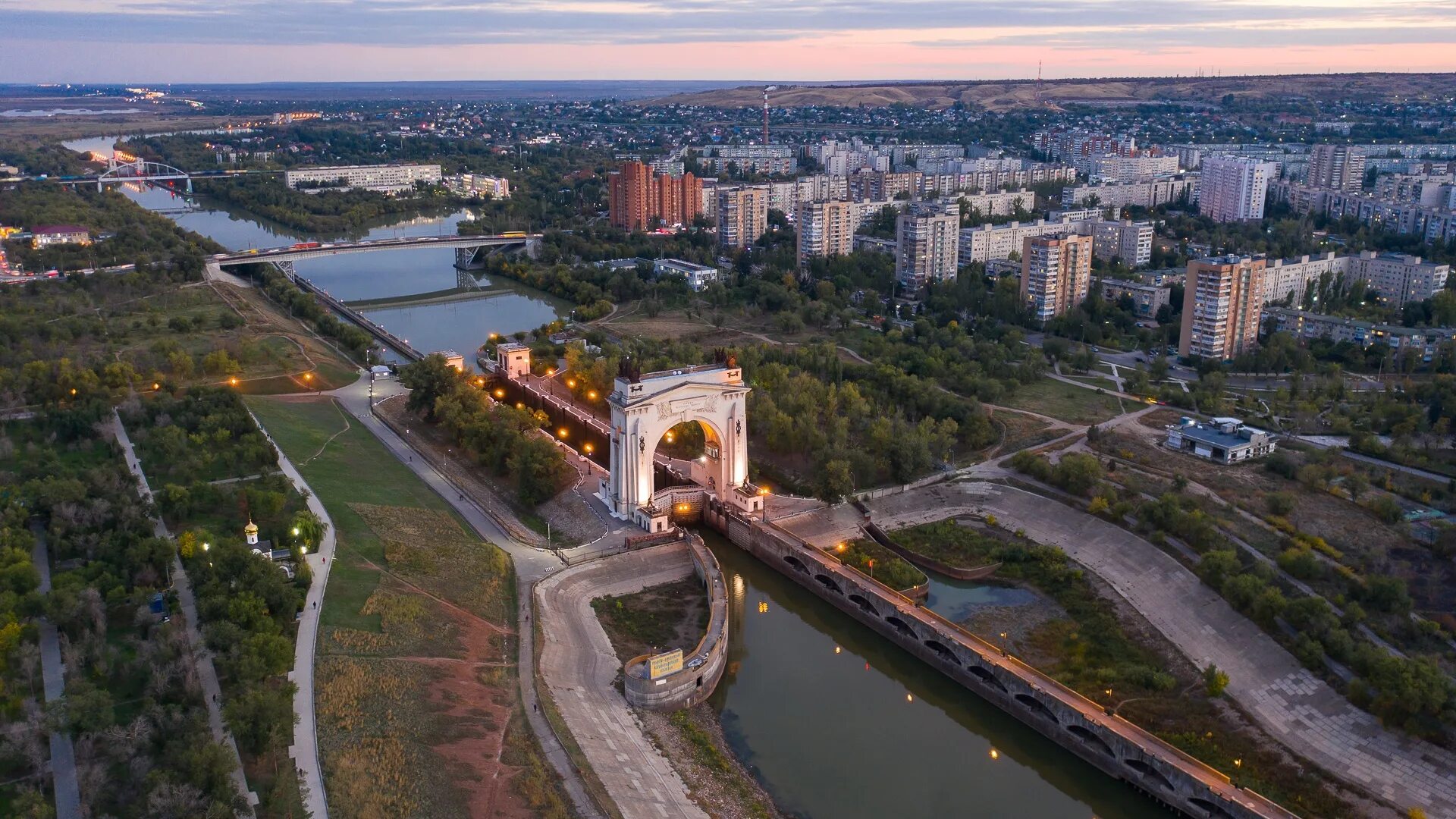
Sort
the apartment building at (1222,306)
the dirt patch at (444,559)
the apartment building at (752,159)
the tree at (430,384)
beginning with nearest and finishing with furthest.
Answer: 1. the dirt patch at (444,559)
2. the tree at (430,384)
3. the apartment building at (1222,306)
4. the apartment building at (752,159)

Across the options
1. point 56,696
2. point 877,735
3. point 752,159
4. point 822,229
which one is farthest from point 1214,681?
point 752,159

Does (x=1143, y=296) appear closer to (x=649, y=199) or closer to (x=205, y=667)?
(x=649, y=199)

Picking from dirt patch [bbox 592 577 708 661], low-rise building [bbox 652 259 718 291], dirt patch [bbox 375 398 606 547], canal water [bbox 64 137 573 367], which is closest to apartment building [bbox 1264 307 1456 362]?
low-rise building [bbox 652 259 718 291]

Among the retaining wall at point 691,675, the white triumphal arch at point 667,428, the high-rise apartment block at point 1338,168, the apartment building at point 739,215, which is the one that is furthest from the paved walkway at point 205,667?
the high-rise apartment block at point 1338,168

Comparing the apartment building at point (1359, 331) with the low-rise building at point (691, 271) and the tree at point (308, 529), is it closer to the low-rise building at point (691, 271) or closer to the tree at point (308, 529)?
the low-rise building at point (691, 271)

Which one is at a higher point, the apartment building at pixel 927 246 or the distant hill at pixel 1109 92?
the distant hill at pixel 1109 92

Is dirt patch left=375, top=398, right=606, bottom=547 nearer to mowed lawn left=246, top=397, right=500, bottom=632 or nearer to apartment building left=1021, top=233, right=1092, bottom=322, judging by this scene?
mowed lawn left=246, top=397, right=500, bottom=632

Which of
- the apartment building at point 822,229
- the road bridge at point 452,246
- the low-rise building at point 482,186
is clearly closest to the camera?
the apartment building at point 822,229
